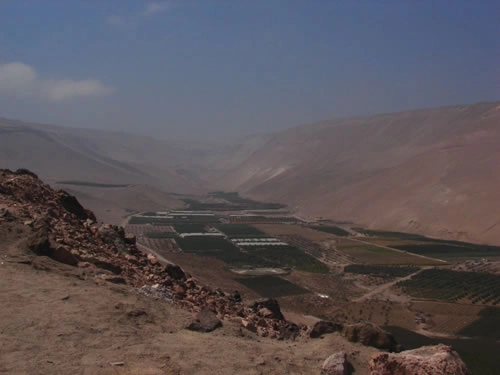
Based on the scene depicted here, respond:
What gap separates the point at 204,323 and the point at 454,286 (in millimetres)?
41625

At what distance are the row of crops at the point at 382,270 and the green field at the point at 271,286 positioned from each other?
393 inches

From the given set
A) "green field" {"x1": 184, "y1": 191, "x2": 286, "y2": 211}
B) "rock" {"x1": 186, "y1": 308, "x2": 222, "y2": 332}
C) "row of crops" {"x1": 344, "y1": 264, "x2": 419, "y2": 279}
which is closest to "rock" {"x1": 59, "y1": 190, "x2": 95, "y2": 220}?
"rock" {"x1": 186, "y1": 308, "x2": 222, "y2": 332}

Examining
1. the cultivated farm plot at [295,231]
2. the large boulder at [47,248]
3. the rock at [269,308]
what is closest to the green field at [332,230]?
the cultivated farm plot at [295,231]

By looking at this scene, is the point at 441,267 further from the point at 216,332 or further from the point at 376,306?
the point at 216,332

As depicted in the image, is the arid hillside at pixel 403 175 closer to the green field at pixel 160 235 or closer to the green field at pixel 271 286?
the green field at pixel 160 235

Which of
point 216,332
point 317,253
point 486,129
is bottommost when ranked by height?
point 317,253

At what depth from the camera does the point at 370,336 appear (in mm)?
7086

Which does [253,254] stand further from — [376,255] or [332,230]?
[332,230]

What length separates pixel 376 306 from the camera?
1463 inches

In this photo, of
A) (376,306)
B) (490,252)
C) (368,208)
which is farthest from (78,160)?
(376,306)

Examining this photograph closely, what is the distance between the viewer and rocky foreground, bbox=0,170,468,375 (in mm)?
5734

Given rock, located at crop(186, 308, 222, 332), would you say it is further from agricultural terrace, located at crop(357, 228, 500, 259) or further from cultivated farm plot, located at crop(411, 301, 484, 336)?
agricultural terrace, located at crop(357, 228, 500, 259)

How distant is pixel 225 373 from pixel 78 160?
172375 millimetres

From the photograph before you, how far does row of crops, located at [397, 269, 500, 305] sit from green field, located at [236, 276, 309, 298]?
923 centimetres
